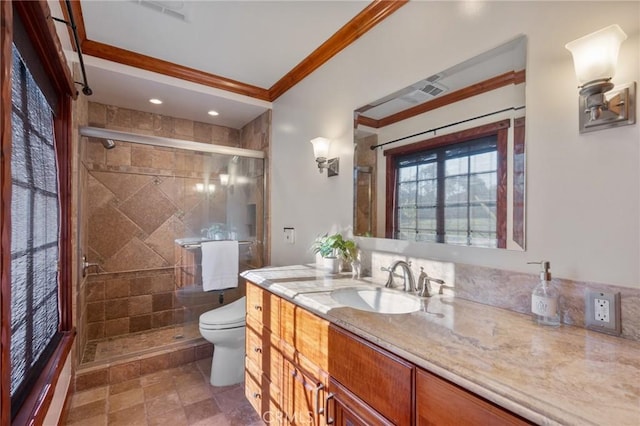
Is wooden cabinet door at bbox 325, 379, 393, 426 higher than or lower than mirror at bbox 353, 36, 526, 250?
lower

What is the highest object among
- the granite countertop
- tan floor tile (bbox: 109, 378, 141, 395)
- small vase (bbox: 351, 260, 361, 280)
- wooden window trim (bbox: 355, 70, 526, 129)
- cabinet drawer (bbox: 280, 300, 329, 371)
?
wooden window trim (bbox: 355, 70, 526, 129)

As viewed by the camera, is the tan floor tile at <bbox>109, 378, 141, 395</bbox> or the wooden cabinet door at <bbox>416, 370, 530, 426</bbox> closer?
the wooden cabinet door at <bbox>416, 370, 530, 426</bbox>

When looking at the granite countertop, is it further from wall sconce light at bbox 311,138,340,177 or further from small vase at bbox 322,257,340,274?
wall sconce light at bbox 311,138,340,177

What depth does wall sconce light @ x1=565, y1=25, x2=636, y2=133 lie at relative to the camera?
903mm

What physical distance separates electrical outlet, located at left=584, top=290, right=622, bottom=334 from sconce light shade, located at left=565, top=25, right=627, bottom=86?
2.19 feet

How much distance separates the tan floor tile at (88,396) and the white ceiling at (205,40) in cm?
227

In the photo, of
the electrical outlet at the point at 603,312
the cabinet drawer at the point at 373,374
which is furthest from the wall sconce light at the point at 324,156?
the electrical outlet at the point at 603,312

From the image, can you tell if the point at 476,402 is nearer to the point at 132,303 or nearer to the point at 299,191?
the point at 299,191

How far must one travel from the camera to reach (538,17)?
1.11 metres

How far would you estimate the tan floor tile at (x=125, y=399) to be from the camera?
1988 mm

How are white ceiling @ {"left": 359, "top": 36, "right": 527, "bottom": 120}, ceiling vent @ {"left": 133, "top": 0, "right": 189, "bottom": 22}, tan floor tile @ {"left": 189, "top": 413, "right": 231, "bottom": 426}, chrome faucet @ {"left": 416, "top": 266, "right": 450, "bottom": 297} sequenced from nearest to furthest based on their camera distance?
white ceiling @ {"left": 359, "top": 36, "right": 527, "bottom": 120}
chrome faucet @ {"left": 416, "top": 266, "right": 450, "bottom": 297}
ceiling vent @ {"left": 133, "top": 0, "right": 189, "bottom": 22}
tan floor tile @ {"left": 189, "top": 413, "right": 231, "bottom": 426}

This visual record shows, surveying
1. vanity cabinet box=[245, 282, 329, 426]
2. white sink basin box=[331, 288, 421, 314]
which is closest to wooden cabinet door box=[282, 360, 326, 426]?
vanity cabinet box=[245, 282, 329, 426]

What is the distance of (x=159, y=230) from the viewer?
3.10 m

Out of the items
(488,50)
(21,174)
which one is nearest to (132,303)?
(21,174)
